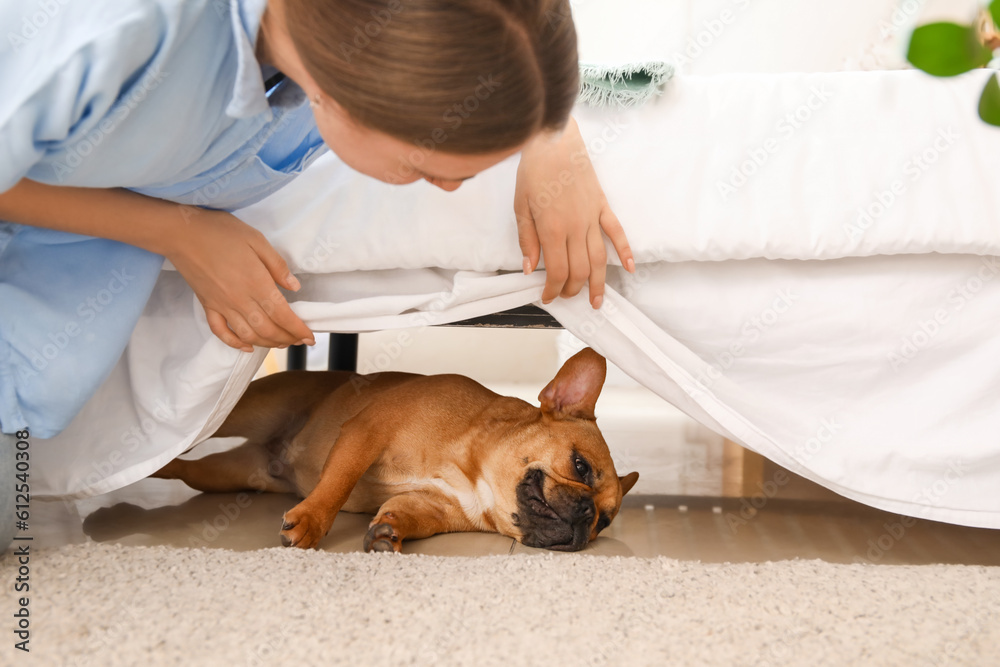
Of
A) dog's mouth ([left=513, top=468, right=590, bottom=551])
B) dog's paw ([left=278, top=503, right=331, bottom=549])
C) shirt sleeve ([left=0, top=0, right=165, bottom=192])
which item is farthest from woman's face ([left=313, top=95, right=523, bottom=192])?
dog's mouth ([left=513, top=468, right=590, bottom=551])

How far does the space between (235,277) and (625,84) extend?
0.68 metres

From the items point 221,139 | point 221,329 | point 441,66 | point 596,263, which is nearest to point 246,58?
point 221,139

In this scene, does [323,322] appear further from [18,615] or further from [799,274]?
[799,274]

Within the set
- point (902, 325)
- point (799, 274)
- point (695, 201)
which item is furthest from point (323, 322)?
point (902, 325)

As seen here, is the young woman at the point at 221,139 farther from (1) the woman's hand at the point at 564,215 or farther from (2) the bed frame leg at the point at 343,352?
(2) the bed frame leg at the point at 343,352

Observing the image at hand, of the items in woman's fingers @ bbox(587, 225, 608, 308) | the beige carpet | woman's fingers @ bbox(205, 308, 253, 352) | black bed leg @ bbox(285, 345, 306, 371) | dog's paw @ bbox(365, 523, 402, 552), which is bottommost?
black bed leg @ bbox(285, 345, 306, 371)

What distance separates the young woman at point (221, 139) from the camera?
2.16 feet

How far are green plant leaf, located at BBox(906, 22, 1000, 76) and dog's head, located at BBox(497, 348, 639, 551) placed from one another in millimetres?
1041

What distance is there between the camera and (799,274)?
1.19 m

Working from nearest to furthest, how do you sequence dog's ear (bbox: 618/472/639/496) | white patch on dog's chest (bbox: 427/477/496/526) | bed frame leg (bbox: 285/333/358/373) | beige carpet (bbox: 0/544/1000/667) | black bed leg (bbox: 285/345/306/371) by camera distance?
beige carpet (bbox: 0/544/1000/667), white patch on dog's chest (bbox: 427/477/496/526), dog's ear (bbox: 618/472/639/496), bed frame leg (bbox: 285/333/358/373), black bed leg (bbox: 285/345/306/371)

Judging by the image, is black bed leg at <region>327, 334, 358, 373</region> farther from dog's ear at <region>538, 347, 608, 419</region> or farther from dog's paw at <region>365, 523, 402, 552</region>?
dog's paw at <region>365, 523, 402, 552</region>

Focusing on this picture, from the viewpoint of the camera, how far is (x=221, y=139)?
975mm

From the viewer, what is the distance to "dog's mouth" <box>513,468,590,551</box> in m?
1.26

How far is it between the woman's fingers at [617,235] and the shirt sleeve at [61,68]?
0.63 m
